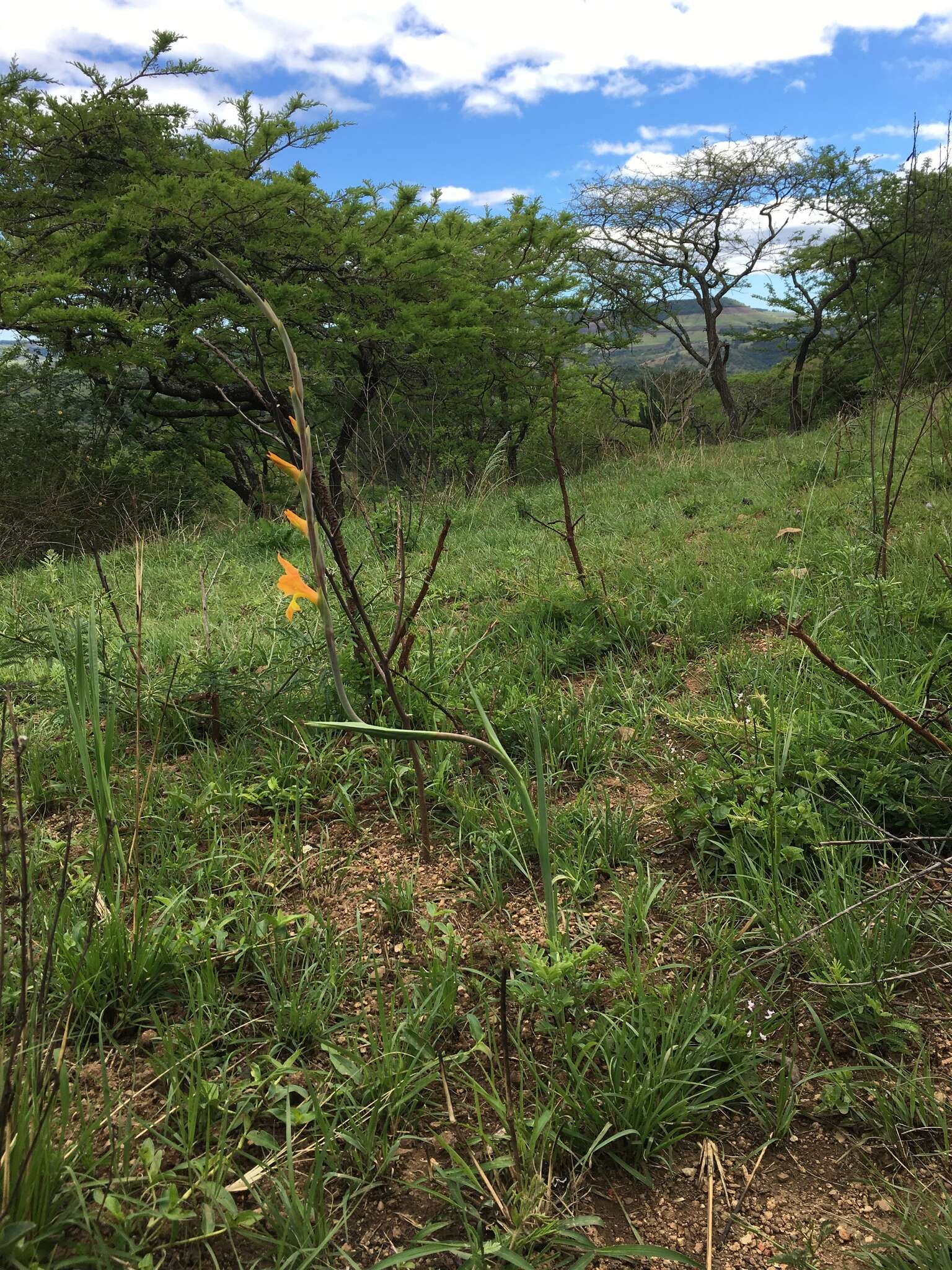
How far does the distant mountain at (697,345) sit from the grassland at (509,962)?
417 inches

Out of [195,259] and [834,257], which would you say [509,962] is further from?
[834,257]

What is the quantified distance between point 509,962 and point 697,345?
80.5 feet

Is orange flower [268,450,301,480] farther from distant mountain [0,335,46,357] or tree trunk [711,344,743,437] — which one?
tree trunk [711,344,743,437]

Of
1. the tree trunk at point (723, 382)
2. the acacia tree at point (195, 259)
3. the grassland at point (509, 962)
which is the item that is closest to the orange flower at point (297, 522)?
the grassland at point (509, 962)

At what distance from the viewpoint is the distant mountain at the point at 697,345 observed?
18.9 meters

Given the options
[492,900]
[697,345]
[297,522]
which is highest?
[697,345]

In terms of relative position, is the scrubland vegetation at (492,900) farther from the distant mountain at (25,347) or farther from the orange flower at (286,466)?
the distant mountain at (25,347)

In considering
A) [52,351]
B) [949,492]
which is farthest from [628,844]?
[52,351]

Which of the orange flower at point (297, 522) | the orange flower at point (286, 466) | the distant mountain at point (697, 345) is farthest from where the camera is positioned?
the distant mountain at point (697, 345)

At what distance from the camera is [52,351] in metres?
7.93

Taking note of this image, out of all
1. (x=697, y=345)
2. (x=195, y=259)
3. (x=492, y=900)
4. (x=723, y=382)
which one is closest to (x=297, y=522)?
(x=492, y=900)

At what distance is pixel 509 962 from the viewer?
3.51ft

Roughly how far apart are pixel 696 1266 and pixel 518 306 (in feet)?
38.2

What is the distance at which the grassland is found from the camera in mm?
956
